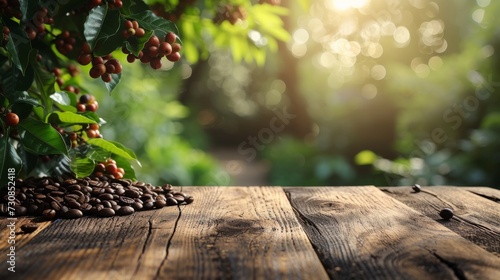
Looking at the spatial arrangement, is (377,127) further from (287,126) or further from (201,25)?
(201,25)

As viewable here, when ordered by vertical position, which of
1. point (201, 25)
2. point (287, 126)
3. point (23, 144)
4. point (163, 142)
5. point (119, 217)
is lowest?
point (287, 126)

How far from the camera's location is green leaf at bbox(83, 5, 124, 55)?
5.23ft

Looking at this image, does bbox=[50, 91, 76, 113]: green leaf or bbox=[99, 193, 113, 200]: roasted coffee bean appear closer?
bbox=[99, 193, 113, 200]: roasted coffee bean

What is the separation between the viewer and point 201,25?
2699 mm

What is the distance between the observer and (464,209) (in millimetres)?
1778

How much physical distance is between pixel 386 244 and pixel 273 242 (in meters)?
0.26

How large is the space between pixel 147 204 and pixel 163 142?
496 cm

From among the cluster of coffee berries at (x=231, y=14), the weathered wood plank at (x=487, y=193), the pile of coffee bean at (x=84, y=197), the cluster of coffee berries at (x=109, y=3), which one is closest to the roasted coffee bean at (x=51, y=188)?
the pile of coffee bean at (x=84, y=197)

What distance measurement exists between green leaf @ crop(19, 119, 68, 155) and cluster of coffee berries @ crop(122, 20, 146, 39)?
36cm

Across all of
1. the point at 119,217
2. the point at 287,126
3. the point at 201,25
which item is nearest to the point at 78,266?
the point at 119,217

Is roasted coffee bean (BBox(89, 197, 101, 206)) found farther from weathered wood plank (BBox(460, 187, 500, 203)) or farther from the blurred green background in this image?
weathered wood plank (BBox(460, 187, 500, 203))

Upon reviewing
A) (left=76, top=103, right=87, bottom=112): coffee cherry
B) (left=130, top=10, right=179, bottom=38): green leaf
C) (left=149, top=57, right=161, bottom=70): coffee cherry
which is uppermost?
(left=130, top=10, right=179, bottom=38): green leaf

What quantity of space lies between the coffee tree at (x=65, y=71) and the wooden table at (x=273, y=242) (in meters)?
0.29

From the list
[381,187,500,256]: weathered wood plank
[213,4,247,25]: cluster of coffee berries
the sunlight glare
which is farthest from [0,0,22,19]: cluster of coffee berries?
the sunlight glare
